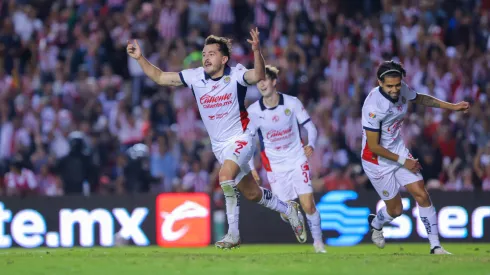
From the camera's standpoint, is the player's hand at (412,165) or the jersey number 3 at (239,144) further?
the player's hand at (412,165)

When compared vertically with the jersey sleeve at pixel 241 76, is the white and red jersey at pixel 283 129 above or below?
below

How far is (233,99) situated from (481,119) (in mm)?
9638

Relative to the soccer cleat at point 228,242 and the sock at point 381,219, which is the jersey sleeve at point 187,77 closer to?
the soccer cleat at point 228,242

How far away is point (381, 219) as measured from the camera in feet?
49.3

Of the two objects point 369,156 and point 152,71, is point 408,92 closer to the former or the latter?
point 369,156

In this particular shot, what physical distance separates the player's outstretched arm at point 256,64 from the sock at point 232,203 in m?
1.36

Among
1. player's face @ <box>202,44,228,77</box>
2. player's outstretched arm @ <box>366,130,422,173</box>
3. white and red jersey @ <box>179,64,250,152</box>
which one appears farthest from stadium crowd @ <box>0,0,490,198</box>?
player's face @ <box>202,44,228,77</box>

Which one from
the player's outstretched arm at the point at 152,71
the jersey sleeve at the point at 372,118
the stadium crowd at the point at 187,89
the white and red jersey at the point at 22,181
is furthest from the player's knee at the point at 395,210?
the white and red jersey at the point at 22,181

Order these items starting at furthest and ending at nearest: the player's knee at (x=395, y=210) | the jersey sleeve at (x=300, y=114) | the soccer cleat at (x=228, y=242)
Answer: the jersey sleeve at (x=300, y=114) → the player's knee at (x=395, y=210) → the soccer cleat at (x=228, y=242)

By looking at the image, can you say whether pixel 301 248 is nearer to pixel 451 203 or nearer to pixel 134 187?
pixel 451 203

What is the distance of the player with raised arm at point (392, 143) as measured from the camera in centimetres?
1377

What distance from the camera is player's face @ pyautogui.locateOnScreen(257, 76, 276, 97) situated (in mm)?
16172

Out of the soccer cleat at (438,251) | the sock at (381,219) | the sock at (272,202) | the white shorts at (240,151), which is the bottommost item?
the soccer cleat at (438,251)

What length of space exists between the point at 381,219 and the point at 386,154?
5.03 ft
